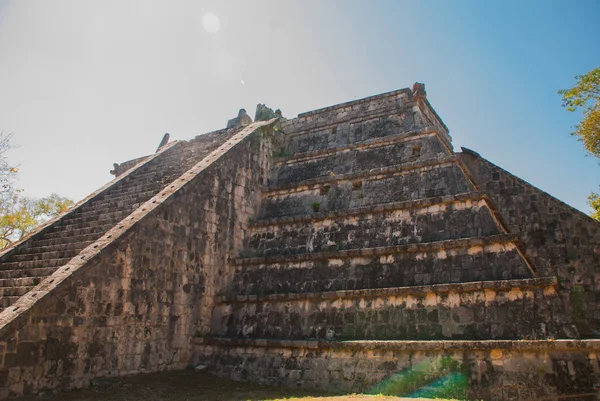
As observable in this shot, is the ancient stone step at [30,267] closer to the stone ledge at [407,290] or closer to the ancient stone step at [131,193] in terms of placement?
the ancient stone step at [131,193]

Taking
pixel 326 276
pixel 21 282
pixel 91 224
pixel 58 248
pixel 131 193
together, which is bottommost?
pixel 21 282

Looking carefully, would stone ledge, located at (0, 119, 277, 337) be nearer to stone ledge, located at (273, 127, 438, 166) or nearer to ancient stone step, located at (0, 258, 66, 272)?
ancient stone step, located at (0, 258, 66, 272)

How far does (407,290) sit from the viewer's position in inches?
346

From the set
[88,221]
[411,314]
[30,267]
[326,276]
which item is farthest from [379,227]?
[30,267]

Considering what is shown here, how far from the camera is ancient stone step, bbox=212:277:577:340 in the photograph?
7582 millimetres

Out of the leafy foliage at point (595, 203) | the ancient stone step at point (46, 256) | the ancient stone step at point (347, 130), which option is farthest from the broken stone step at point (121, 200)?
the leafy foliage at point (595, 203)

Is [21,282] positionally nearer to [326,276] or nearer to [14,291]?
[14,291]

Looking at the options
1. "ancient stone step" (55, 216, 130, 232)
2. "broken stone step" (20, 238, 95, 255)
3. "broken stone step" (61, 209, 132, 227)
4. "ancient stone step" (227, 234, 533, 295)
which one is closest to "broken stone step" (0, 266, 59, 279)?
"broken stone step" (20, 238, 95, 255)

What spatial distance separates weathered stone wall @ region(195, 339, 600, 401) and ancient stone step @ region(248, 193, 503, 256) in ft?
8.27

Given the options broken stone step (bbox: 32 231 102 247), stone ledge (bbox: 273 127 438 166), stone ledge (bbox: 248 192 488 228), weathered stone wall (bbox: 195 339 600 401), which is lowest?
weathered stone wall (bbox: 195 339 600 401)

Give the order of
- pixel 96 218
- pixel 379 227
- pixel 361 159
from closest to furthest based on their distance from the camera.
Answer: pixel 379 227
pixel 96 218
pixel 361 159

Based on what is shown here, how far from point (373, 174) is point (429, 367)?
5.46 metres

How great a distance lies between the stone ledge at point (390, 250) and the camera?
8680 mm

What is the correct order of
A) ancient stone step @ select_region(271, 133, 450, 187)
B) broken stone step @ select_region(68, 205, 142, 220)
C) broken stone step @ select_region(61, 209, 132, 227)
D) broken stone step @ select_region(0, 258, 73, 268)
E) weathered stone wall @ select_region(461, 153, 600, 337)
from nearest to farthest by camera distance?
broken stone step @ select_region(0, 258, 73, 268)
weathered stone wall @ select_region(461, 153, 600, 337)
broken stone step @ select_region(61, 209, 132, 227)
broken stone step @ select_region(68, 205, 142, 220)
ancient stone step @ select_region(271, 133, 450, 187)
